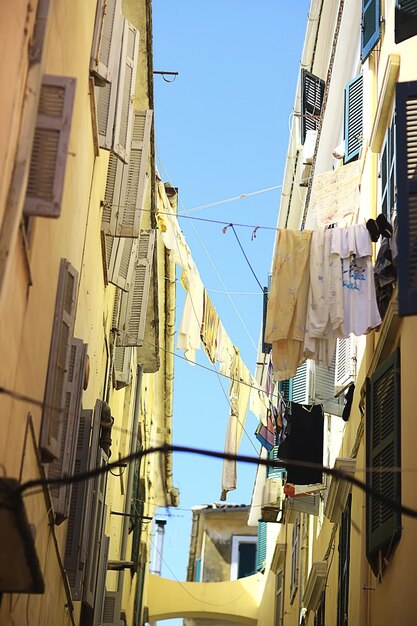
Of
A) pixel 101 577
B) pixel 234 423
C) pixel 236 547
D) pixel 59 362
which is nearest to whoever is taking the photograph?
pixel 59 362

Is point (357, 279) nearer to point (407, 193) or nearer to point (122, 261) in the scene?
point (407, 193)

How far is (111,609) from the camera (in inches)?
628

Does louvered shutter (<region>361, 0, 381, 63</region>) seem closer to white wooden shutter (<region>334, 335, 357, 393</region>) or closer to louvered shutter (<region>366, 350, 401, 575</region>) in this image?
white wooden shutter (<region>334, 335, 357, 393</region>)

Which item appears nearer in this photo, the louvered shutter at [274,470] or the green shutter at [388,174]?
the green shutter at [388,174]

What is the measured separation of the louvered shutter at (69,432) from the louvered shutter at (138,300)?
4882 millimetres

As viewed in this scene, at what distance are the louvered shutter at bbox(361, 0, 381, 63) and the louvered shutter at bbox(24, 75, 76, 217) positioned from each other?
6.73 meters

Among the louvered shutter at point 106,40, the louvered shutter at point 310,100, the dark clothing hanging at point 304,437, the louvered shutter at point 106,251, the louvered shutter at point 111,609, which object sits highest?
the louvered shutter at point 310,100

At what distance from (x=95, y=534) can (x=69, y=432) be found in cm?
315

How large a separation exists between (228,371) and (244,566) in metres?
16.5

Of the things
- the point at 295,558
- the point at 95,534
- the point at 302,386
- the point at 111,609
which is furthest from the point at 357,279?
the point at 295,558

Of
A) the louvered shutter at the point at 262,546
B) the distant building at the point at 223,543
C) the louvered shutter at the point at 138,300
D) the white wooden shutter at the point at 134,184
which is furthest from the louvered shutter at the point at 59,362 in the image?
the distant building at the point at 223,543

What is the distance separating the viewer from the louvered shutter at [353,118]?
14.8 meters

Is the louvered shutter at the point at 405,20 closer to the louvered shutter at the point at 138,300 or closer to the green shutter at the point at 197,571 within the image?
the louvered shutter at the point at 138,300

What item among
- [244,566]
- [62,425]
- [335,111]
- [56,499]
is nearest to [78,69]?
[62,425]
